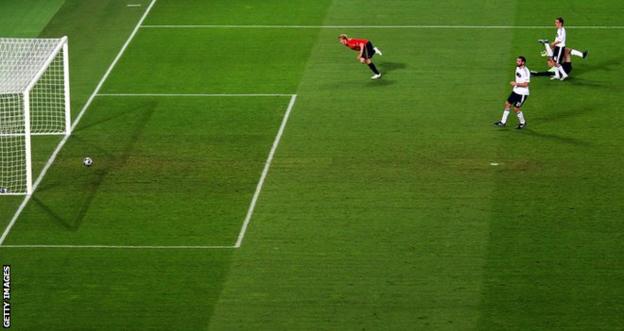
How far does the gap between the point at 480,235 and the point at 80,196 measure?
27.9ft

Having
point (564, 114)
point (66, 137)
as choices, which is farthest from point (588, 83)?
point (66, 137)

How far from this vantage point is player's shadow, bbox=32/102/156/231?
106 ft

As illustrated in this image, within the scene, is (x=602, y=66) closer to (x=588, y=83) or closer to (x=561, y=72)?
(x=588, y=83)

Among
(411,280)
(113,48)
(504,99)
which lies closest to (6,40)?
(113,48)

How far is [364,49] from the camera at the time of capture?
129 ft

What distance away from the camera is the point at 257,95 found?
1516 inches

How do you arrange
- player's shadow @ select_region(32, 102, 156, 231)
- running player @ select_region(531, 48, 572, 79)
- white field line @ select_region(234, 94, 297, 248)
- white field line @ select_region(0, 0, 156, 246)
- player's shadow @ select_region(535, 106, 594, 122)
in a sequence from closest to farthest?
white field line @ select_region(234, 94, 297, 248) < white field line @ select_region(0, 0, 156, 246) < player's shadow @ select_region(32, 102, 156, 231) < player's shadow @ select_region(535, 106, 594, 122) < running player @ select_region(531, 48, 572, 79)

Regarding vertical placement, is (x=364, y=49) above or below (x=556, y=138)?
above

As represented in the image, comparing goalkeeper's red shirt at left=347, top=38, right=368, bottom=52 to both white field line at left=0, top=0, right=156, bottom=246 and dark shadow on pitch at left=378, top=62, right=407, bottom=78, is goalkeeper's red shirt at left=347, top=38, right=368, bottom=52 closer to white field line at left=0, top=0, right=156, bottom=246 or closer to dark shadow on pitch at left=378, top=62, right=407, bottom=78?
dark shadow on pitch at left=378, top=62, right=407, bottom=78

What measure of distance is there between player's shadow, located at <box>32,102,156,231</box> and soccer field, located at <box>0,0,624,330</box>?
2.6 inches

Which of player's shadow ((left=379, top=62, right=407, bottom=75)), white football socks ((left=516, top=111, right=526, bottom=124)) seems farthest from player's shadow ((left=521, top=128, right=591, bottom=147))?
player's shadow ((left=379, top=62, right=407, bottom=75))

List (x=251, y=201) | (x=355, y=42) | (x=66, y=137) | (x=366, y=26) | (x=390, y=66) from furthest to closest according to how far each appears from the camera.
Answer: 1. (x=366, y=26)
2. (x=390, y=66)
3. (x=355, y=42)
4. (x=66, y=137)
5. (x=251, y=201)

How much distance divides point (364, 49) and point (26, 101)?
953cm

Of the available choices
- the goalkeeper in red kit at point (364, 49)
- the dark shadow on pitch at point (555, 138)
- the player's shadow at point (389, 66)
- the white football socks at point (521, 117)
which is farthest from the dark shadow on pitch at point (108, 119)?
the dark shadow on pitch at point (555, 138)
